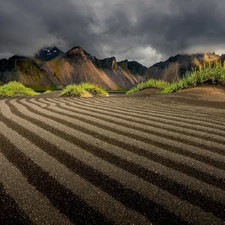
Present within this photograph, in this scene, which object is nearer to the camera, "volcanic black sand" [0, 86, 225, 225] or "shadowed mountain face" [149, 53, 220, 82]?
"volcanic black sand" [0, 86, 225, 225]

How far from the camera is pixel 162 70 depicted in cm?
12838

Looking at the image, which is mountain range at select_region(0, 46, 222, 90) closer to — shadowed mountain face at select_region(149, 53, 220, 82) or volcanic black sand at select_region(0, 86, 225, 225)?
shadowed mountain face at select_region(149, 53, 220, 82)

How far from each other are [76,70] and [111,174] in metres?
115

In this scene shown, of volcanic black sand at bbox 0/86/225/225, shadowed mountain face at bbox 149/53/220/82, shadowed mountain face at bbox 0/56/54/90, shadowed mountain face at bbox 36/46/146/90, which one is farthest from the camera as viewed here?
shadowed mountain face at bbox 36/46/146/90

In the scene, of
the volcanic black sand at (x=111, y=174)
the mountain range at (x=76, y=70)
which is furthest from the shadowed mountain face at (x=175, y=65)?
the volcanic black sand at (x=111, y=174)

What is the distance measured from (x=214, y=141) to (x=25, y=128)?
1.86 meters

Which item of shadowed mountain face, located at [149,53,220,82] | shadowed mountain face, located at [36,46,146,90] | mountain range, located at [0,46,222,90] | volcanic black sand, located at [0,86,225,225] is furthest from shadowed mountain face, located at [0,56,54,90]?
volcanic black sand, located at [0,86,225,225]

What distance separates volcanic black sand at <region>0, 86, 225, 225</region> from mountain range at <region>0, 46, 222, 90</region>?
9042cm

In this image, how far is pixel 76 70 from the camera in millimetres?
112875

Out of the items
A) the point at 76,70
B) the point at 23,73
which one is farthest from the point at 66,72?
the point at 23,73

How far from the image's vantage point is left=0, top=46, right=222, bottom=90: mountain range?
100438mm

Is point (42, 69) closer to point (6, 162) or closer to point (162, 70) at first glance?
point (162, 70)

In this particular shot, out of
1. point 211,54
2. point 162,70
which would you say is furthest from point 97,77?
point 211,54

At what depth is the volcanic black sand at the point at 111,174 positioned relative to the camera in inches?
38.0
